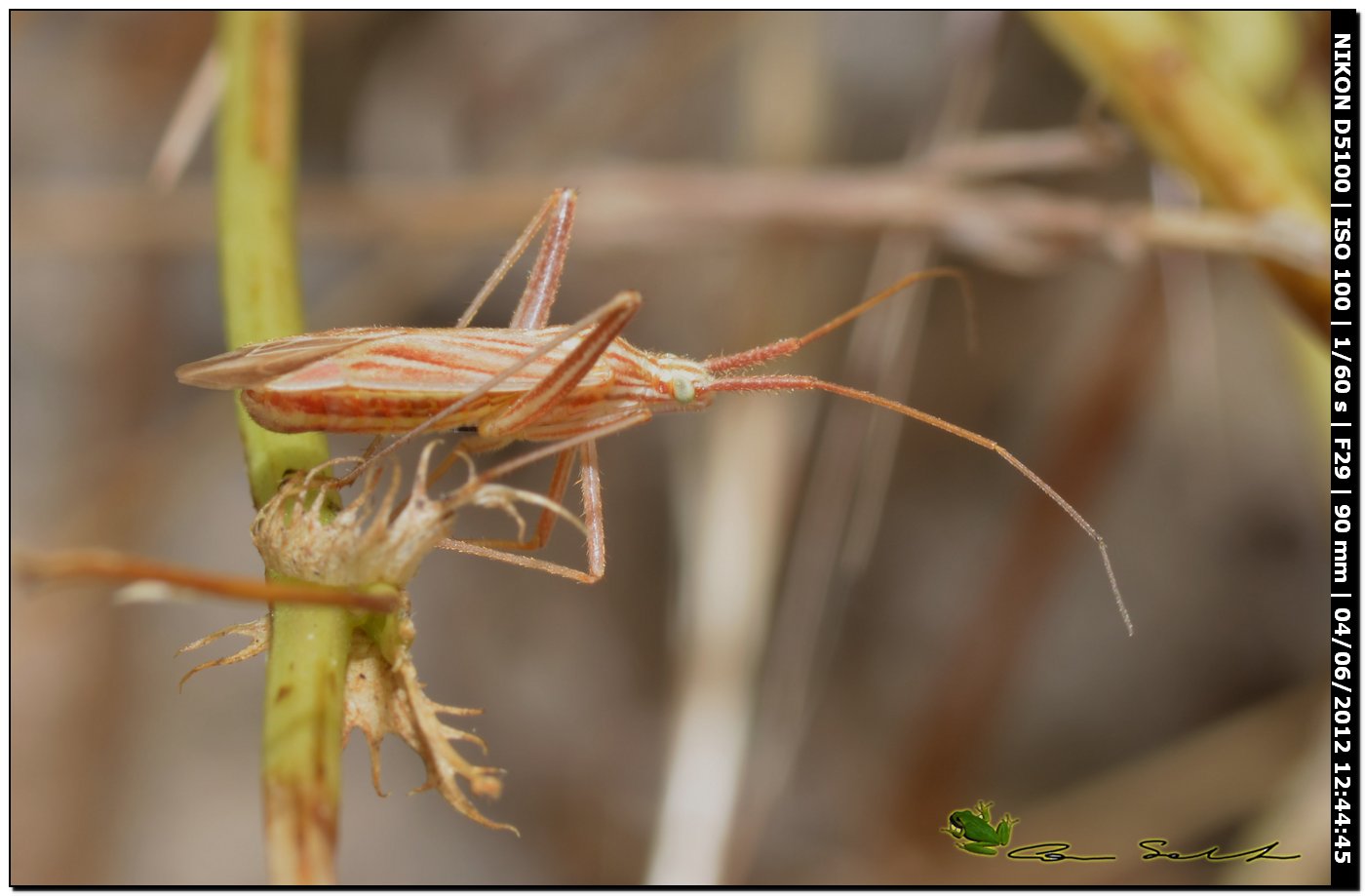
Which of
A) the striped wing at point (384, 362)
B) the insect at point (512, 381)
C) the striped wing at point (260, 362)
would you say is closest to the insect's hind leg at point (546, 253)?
the insect at point (512, 381)

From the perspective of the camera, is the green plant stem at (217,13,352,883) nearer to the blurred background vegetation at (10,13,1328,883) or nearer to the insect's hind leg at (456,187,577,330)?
the insect's hind leg at (456,187,577,330)

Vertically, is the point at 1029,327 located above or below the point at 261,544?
above

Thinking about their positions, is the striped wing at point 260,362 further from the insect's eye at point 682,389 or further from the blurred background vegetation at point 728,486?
the blurred background vegetation at point 728,486

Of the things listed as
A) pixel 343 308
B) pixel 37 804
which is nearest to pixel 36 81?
pixel 343 308

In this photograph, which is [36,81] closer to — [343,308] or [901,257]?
[343,308]

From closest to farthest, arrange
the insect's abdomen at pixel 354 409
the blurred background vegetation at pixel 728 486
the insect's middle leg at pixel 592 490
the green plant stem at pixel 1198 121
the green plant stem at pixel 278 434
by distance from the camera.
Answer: the green plant stem at pixel 278 434
the insect's abdomen at pixel 354 409
the insect's middle leg at pixel 592 490
the green plant stem at pixel 1198 121
the blurred background vegetation at pixel 728 486
